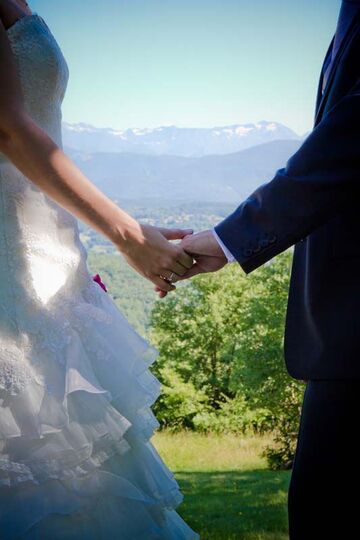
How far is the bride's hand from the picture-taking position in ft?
5.89

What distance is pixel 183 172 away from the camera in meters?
162

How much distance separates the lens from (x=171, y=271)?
193cm

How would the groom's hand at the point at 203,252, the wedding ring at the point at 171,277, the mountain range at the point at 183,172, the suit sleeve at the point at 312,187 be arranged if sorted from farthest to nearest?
the mountain range at the point at 183,172, the wedding ring at the point at 171,277, the groom's hand at the point at 203,252, the suit sleeve at the point at 312,187

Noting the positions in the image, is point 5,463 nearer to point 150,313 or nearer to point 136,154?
point 150,313

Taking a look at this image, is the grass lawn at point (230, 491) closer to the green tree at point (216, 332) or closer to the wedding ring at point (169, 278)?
the green tree at point (216, 332)

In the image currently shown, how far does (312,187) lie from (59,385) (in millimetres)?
755

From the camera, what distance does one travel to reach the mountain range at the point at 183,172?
143875mm

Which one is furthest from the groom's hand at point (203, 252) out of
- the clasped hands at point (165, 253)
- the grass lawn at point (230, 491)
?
the grass lawn at point (230, 491)

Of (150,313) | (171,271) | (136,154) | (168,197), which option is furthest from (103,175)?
(171,271)

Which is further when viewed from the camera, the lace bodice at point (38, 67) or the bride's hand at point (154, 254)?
the bride's hand at point (154, 254)

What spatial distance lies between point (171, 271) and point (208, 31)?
130 metres

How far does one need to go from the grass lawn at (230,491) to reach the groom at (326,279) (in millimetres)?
4829

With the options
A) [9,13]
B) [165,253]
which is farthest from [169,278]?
[9,13]

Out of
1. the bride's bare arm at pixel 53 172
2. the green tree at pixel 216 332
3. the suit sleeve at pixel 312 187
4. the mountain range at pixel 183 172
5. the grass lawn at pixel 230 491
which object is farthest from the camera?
the mountain range at pixel 183 172
